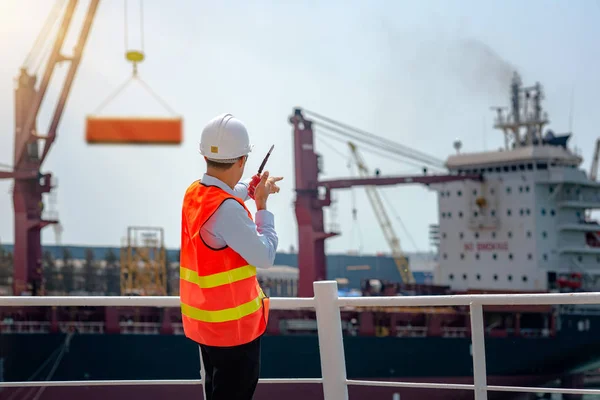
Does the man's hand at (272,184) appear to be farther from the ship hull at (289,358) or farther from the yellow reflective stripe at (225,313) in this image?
the ship hull at (289,358)

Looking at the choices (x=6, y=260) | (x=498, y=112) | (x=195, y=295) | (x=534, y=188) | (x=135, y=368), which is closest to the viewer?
(x=195, y=295)

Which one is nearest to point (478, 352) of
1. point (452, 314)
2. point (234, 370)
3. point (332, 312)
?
point (332, 312)

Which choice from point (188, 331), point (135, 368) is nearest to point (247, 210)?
point (188, 331)

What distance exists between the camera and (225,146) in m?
2.33

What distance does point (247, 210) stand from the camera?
2.31m

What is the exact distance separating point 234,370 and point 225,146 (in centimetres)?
65

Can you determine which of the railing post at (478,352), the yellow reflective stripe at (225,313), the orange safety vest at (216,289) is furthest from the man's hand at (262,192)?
the railing post at (478,352)

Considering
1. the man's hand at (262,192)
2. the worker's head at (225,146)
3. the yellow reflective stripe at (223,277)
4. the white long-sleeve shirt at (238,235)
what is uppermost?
the worker's head at (225,146)

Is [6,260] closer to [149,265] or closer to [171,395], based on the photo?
[149,265]

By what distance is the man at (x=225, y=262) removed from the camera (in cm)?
225

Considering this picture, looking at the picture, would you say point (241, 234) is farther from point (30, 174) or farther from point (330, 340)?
point (30, 174)

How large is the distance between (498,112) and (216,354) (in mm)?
24268

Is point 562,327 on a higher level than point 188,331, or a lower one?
lower

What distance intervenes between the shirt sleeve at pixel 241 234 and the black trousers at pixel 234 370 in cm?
26
